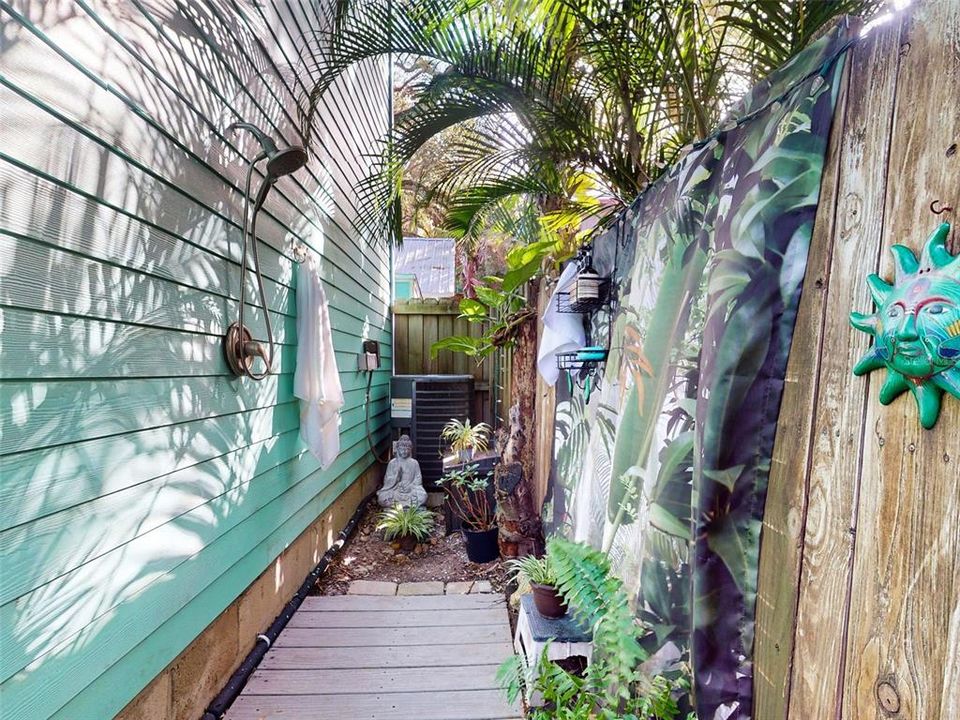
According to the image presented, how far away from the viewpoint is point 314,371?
269 centimetres

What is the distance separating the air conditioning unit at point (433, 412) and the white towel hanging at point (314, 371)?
79.3 inches

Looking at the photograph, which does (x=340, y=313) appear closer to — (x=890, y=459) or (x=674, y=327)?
(x=674, y=327)

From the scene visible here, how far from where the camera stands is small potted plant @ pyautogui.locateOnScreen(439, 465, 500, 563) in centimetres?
344

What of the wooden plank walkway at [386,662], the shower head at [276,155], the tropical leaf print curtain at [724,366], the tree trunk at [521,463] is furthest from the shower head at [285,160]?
the wooden plank walkway at [386,662]

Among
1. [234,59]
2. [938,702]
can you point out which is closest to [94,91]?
[234,59]

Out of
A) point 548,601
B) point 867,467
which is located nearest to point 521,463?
point 548,601

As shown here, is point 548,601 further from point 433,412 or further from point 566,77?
point 433,412

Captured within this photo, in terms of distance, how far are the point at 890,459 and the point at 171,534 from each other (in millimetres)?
1925

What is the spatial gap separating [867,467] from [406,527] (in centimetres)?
335

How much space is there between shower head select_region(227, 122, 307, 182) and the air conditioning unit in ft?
9.87

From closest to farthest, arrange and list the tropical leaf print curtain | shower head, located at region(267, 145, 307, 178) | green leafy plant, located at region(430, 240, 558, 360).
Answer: the tropical leaf print curtain, shower head, located at region(267, 145, 307, 178), green leafy plant, located at region(430, 240, 558, 360)

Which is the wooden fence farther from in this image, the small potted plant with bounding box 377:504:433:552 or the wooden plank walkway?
the wooden plank walkway

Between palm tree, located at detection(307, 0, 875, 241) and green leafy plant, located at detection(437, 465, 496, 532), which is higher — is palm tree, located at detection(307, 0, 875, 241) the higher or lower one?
the higher one

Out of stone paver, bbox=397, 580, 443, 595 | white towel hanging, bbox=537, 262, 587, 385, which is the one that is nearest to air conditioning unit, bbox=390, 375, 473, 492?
stone paver, bbox=397, 580, 443, 595
